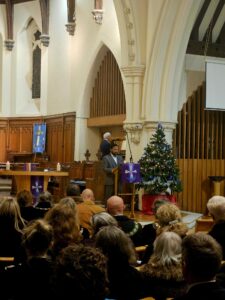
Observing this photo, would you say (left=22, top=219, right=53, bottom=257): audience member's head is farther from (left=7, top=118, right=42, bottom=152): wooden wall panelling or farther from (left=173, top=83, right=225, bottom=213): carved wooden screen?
(left=7, top=118, right=42, bottom=152): wooden wall panelling

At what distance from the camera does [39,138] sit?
56.2 feet

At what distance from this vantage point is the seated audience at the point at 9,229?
4195 mm

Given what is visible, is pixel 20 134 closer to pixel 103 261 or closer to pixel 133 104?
pixel 133 104

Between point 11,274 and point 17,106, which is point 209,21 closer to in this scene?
point 17,106

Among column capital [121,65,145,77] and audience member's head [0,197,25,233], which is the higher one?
column capital [121,65,145,77]

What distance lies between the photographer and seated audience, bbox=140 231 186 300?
3146 mm

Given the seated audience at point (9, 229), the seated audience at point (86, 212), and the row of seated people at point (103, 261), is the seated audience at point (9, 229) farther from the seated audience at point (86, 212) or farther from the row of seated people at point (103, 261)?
the seated audience at point (86, 212)

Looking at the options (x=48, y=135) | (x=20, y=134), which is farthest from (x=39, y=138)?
(x=20, y=134)

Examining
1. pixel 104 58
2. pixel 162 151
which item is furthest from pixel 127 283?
pixel 104 58

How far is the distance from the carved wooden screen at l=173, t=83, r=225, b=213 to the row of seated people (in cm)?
833

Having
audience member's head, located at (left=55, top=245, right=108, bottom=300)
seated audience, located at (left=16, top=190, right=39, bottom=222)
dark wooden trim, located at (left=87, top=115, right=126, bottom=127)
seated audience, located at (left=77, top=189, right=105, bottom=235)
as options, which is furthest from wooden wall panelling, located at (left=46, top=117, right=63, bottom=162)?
audience member's head, located at (left=55, top=245, right=108, bottom=300)

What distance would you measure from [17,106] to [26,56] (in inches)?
70.4

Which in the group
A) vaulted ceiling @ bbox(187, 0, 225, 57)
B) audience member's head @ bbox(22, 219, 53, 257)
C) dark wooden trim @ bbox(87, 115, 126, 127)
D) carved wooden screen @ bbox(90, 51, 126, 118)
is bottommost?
audience member's head @ bbox(22, 219, 53, 257)

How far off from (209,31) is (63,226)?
34.2ft
